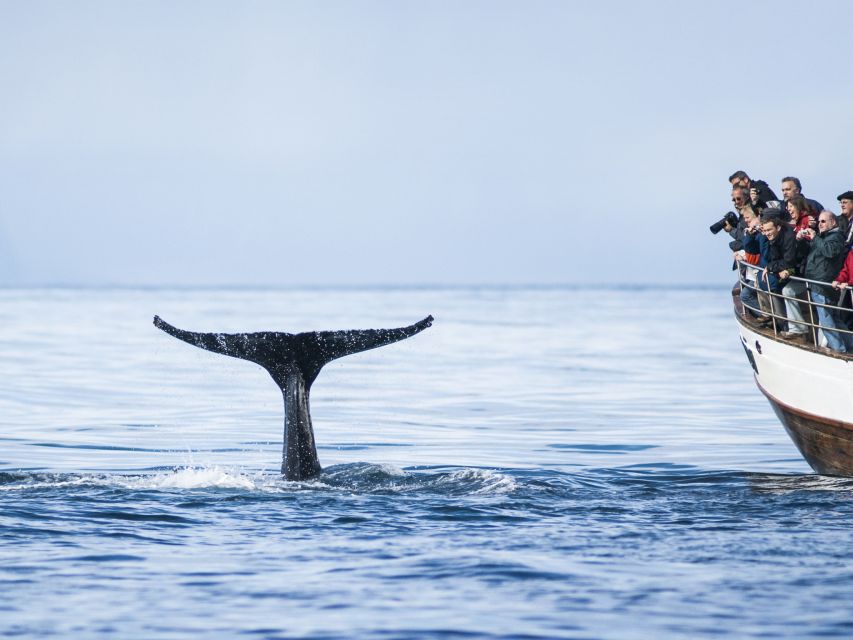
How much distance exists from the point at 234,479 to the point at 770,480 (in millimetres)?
6009

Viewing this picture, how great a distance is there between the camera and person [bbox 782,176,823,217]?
15359mm

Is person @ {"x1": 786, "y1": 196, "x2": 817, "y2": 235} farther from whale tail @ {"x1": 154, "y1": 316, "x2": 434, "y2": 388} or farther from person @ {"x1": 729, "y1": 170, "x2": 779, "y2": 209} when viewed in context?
whale tail @ {"x1": 154, "y1": 316, "x2": 434, "y2": 388}

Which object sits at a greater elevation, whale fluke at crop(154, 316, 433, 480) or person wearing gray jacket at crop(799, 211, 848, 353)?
person wearing gray jacket at crop(799, 211, 848, 353)

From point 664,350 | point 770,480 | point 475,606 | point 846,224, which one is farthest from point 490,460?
point 664,350

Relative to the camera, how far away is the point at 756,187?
53.7 ft

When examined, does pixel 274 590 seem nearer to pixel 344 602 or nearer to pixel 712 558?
pixel 344 602

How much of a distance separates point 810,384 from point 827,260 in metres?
1.53

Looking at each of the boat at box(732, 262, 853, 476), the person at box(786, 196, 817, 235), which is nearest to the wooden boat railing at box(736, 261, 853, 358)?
the boat at box(732, 262, 853, 476)

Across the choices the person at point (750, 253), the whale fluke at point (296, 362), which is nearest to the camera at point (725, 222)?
the person at point (750, 253)

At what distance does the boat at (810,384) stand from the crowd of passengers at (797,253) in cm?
9

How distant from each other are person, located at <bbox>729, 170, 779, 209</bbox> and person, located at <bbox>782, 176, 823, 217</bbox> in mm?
592

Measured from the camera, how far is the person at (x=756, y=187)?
16.3 metres

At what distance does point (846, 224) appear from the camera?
15031mm

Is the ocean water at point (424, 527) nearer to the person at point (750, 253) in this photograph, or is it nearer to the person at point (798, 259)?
the person at point (798, 259)
